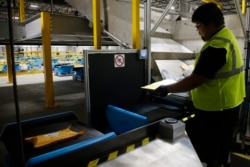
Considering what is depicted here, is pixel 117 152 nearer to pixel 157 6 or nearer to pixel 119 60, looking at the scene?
pixel 119 60

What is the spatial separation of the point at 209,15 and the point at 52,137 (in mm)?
1484

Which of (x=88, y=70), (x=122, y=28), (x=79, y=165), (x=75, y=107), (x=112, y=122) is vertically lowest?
(x=75, y=107)

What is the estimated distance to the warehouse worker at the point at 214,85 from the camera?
4.77 feet

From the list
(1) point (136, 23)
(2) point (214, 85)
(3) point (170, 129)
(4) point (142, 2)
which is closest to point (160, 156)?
(3) point (170, 129)

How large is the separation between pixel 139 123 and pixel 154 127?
22.1 inches

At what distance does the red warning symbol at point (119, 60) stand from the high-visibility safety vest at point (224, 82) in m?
1.19

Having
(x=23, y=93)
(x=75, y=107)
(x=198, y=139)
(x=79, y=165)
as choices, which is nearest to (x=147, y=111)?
(x=198, y=139)

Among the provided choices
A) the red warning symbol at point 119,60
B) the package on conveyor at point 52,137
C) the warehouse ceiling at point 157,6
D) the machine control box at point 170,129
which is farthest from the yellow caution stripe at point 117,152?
the red warning symbol at point 119,60

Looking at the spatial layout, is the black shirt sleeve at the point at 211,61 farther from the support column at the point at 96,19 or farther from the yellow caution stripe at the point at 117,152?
the support column at the point at 96,19

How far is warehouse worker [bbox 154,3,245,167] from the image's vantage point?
4.77 feet

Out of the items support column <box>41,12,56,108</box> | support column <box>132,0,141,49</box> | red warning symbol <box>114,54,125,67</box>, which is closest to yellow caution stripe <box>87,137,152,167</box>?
red warning symbol <box>114,54,125,67</box>

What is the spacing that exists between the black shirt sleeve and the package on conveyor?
105 cm

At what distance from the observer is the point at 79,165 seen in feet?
3.70

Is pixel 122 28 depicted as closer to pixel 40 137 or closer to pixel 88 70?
pixel 88 70
